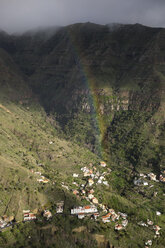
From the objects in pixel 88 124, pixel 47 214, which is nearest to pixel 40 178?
pixel 47 214

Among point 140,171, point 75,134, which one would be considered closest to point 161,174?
point 140,171

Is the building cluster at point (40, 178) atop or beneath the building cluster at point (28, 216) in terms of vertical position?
atop

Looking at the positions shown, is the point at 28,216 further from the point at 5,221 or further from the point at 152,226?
the point at 152,226

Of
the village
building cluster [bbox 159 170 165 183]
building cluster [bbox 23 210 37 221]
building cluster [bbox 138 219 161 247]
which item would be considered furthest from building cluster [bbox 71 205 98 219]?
building cluster [bbox 159 170 165 183]

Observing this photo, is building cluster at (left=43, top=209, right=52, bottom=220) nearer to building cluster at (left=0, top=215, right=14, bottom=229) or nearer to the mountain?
the mountain

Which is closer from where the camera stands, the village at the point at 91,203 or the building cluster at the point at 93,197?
the village at the point at 91,203

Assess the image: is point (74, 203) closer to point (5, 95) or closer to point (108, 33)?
point (5, 95)

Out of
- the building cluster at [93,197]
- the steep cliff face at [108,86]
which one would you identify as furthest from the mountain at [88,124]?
the building cluster at [93,197]

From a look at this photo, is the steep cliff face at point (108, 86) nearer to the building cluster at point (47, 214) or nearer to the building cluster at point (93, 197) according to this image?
the building cluster at point (93, 197)
